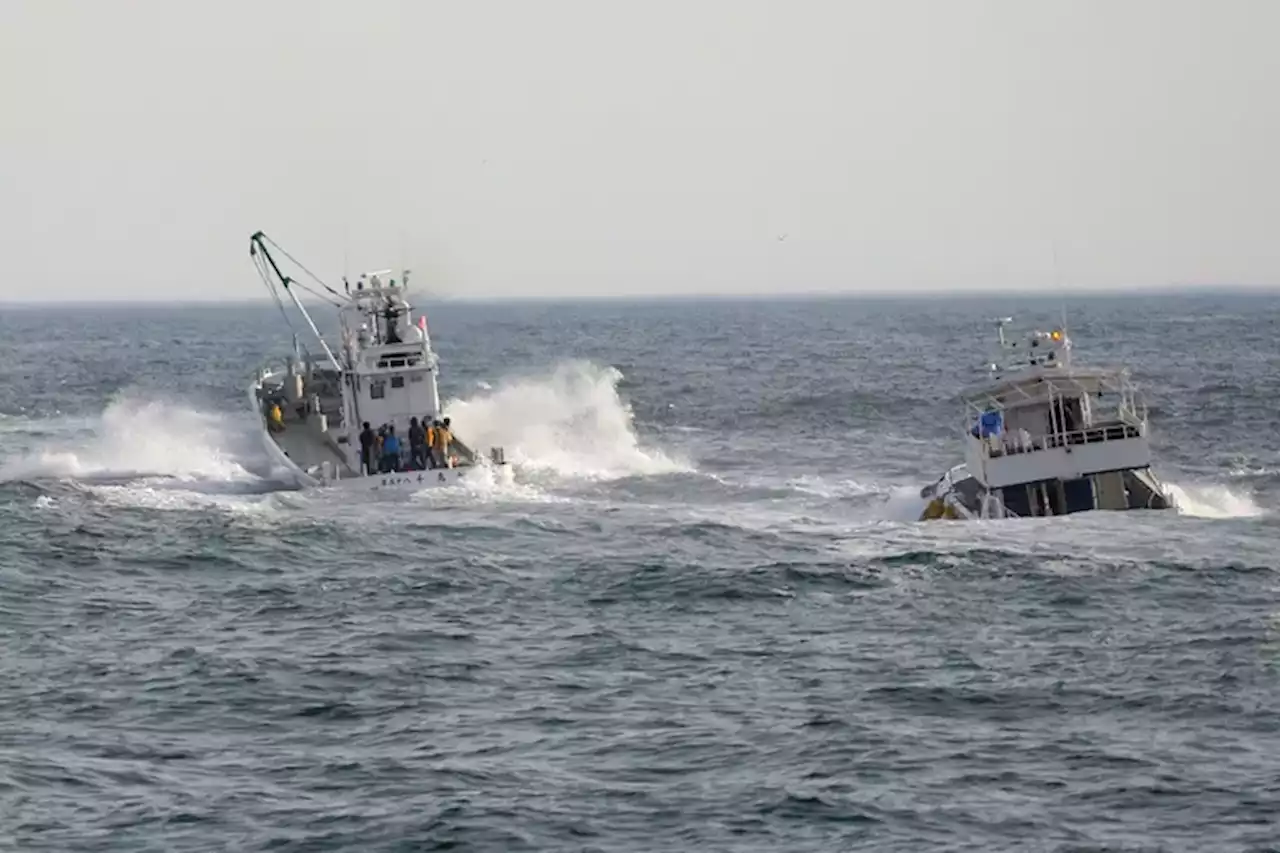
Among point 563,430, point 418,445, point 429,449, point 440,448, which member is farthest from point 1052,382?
point 563,430

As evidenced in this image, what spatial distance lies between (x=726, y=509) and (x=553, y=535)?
7692 mm

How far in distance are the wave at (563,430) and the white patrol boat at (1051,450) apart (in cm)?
1623

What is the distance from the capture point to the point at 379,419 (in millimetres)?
59875

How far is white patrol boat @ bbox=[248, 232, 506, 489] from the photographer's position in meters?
56.3

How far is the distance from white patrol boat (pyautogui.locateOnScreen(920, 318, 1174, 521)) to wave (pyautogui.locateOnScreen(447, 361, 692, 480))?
53.3 feet

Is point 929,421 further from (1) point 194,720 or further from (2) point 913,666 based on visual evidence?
(1) point 194,720

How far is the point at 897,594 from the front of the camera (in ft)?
127

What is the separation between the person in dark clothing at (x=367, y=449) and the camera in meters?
56.6

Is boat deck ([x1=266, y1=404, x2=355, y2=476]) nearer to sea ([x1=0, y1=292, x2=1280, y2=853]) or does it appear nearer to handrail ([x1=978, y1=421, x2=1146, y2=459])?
sea ([x1=0, y1=292, x2=1280, y2=853])

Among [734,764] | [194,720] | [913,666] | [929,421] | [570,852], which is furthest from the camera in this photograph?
[929,421]

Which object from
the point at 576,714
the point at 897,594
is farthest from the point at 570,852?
the point at 897,594

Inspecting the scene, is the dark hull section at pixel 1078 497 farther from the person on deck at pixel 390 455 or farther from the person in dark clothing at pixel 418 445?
the person on deck at pixel 390 455

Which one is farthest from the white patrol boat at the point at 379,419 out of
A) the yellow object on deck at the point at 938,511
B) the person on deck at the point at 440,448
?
the yellow object on deck at the point at 938,511

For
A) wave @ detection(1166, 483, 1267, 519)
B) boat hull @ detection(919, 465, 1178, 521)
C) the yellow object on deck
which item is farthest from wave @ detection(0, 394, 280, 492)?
wave @ detection(1166, 483, 1267, 519)
